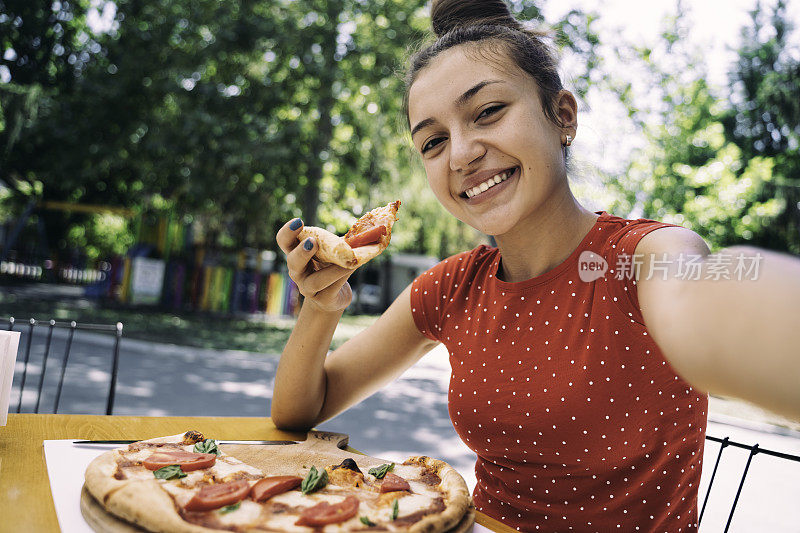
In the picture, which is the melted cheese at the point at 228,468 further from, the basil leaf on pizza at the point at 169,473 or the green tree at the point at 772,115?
the green tree at the point at 772,115

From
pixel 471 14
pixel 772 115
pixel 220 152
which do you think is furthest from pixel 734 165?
pixel 471 14

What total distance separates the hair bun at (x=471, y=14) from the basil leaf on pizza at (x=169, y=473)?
5.55 ft

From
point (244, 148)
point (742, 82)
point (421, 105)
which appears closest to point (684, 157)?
point (742, 82)

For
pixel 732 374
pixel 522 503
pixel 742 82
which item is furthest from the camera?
pixel 742 82

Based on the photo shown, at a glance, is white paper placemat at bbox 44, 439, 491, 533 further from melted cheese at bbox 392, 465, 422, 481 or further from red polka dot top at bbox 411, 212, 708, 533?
red polka dot top at bbox 411, 212, 708, 533

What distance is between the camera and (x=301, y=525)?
3.84 ft

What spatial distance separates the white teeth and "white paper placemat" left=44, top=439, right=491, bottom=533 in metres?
0.95

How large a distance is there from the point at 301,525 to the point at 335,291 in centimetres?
97

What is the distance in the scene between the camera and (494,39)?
1941 millimetres

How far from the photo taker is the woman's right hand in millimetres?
1816

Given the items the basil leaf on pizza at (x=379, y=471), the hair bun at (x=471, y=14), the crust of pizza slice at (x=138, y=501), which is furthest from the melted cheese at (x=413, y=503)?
the hair bun at (x=471, y=14)

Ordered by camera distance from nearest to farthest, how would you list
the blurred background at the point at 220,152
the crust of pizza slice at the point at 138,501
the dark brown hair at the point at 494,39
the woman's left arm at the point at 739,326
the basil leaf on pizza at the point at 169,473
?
the woman's left arm at the point at 739,326 → the crust of pizza slice at the point at 138,501 → the basil leaf on pizza at the point at 169,473 → the dark brown hair at the point at 494,39 → the blurred background at the point at 220,152

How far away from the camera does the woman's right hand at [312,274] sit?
1.82 meters

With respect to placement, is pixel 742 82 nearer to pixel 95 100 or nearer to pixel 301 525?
pixel 95 100
